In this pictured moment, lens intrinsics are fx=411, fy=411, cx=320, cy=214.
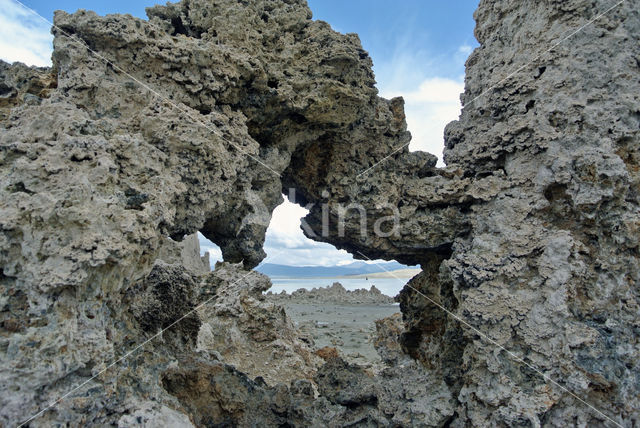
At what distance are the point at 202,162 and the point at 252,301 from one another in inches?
186

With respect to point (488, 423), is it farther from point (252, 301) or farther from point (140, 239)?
point (252, 301)

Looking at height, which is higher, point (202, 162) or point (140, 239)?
point (202, 162)

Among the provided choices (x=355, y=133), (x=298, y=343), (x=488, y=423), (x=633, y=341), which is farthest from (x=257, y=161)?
(x=298, y=343)

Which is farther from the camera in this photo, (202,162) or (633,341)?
(202,162)

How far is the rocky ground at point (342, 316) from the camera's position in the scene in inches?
418

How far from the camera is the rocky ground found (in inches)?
418

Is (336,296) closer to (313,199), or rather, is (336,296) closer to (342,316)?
(342,316)

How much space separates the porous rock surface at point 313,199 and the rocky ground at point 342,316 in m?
4.74

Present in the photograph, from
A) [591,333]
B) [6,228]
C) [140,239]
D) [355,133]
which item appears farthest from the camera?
[355,133]

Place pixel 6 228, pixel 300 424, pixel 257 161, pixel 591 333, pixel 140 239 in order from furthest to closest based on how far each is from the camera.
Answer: pixel 257 161
pixel 300 424
pixel 591 333
pixel 140 239
pixel 6 228

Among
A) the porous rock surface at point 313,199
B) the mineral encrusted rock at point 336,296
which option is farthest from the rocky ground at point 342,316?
the porous rock surface at point 313,199

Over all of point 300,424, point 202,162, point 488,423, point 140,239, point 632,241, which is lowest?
point 300,424

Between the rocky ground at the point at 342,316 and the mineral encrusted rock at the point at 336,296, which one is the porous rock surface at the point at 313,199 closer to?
the rocky ground at the point at 342,316

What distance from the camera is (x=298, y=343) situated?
8297 millimetres
